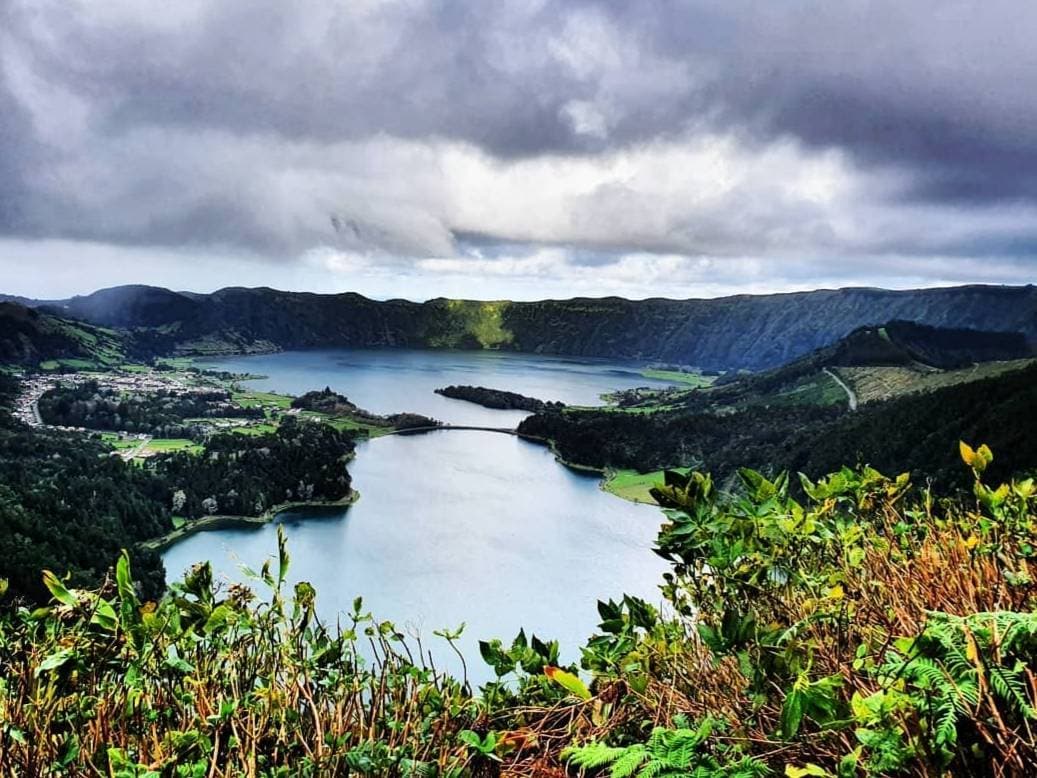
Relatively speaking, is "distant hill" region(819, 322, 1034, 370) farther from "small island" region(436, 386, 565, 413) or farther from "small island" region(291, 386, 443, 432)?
"small island" region(291, 386, 443, 432)

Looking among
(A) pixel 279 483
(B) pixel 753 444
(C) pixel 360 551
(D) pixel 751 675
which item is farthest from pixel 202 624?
(B) pixel 753 444

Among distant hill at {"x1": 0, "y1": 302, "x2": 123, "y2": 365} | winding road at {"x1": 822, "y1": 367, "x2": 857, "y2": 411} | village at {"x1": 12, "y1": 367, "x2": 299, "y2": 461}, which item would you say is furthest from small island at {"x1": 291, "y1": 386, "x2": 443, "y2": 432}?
distant hill at {"x1": 0, "y1": 302, "x2": 123, "y2": 365}

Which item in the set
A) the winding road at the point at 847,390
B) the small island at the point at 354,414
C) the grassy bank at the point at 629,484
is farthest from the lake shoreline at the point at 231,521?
the winding road at the point at 847,390

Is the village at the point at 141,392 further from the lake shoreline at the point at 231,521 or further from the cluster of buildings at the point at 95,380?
the lake shoreline at the point at 231,521

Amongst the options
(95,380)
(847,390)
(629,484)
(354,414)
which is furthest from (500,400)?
(95,380)

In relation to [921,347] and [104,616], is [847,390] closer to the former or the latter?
[921,347]
